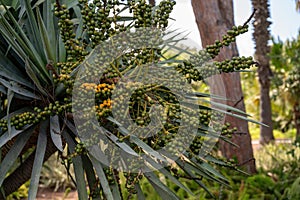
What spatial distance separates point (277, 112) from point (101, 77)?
15197 mm

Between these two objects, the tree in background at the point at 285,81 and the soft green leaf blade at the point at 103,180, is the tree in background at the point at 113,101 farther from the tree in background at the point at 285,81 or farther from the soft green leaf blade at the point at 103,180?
the tree in background at the point at 285,81

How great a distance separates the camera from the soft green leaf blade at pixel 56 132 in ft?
3.86

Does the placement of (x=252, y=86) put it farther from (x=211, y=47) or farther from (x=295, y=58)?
(x=211, y=47)

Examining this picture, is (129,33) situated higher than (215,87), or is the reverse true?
(129,33)

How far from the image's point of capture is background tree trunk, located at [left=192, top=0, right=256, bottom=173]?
3725mm

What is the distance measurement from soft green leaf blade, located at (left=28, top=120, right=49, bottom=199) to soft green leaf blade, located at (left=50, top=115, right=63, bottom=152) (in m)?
0.05

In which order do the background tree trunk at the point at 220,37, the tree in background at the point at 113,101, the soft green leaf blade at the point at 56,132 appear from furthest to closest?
the background tree trunk at the point at 220,37 → the soft green leaf blade at the point at 56,132 → the tree in background at the point at 113,101

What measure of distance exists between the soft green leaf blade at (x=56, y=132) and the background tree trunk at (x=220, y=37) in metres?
2.39

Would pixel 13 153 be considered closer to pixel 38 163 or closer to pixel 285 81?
pixel 38 163

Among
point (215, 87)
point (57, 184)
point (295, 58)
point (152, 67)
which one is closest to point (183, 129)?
point (152, 67)

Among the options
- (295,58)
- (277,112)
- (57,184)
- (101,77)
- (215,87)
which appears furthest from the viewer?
(277,112)

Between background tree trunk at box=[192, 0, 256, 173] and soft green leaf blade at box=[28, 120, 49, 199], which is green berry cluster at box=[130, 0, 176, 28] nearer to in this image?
soft green leaf blade at box=[28, 120, 49, 199]

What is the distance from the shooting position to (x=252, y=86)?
1642 centimetres

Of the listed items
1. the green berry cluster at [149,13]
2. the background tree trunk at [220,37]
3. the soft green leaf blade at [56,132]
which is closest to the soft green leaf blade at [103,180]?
the soft green leaf blade at [56,132]
